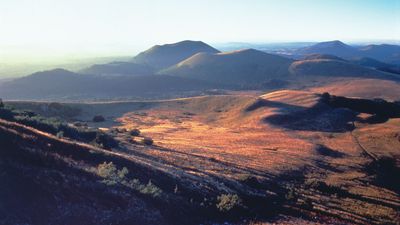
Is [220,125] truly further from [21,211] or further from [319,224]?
[21,211]

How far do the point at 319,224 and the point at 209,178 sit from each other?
7099 mm

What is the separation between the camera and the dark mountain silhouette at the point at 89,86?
426ft

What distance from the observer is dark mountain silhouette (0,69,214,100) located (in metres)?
130

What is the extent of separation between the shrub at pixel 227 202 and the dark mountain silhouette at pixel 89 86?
108122mm

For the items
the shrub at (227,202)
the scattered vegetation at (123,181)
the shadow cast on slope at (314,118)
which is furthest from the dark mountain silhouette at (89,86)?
the shrub at (227,202)

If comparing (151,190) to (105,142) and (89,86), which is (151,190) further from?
(89,86)

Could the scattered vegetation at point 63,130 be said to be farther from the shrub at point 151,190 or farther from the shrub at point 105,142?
the shrub at point 151,190

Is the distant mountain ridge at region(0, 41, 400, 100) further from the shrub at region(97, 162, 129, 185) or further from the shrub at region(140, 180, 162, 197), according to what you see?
the shrub at region(140, 180, 162, 197)

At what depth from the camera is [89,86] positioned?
142 metres

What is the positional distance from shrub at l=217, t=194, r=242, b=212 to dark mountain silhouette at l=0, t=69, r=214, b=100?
108m

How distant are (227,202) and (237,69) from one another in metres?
165

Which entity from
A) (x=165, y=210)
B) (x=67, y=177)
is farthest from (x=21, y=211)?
(x=165, y=210)

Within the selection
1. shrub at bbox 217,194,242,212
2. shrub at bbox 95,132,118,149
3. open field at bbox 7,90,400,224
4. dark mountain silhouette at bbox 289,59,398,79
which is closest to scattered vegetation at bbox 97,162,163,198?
open field at bbox 7,90,400,224

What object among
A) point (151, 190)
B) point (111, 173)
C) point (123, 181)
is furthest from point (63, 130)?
point (151, 190)
